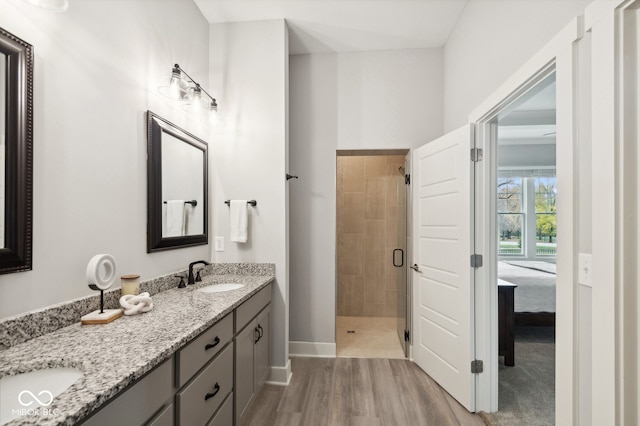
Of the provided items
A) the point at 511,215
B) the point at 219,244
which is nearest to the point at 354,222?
the point at 219,244

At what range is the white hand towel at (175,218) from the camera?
1.93 m

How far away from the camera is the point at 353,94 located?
292 centimetres

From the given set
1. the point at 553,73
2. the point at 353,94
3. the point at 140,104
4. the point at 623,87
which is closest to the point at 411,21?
the point at 353,94

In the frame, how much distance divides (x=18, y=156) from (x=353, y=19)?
8.26 ft

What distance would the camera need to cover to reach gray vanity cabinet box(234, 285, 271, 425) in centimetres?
168

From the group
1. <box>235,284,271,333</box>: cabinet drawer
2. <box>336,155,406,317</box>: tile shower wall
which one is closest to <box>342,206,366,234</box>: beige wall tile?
<box>336,155,406,317</box>: tile shower wall

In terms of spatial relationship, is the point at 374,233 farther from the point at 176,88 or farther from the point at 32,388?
the point at 32,388

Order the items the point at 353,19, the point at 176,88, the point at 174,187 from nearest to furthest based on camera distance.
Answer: the point at 176,88, the point at 174,187, the point at 353,19

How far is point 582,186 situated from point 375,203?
287 cm

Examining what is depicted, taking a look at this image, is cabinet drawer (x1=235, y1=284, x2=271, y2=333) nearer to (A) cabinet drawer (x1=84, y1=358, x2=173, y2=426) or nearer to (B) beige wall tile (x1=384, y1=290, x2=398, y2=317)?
(A) cabinet drawer (x1=84, y1=358, x2=173, y2=426)

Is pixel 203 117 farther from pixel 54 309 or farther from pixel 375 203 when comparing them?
pixel 375 203

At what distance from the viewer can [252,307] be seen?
1.91 meters

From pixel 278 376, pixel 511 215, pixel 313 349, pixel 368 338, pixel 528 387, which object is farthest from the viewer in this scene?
pixel 511 215

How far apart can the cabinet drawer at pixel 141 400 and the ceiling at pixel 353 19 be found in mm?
2638
